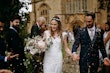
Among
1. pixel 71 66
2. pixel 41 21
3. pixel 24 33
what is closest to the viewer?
pixel 41 21

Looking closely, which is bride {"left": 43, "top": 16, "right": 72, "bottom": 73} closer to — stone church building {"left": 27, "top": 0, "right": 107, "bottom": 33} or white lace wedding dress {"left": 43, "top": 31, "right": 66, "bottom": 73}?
white lace wedding dress {"left": 43, "top": 31, "right": 66, "bottom": 73}

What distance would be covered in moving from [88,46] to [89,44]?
0.05 metres

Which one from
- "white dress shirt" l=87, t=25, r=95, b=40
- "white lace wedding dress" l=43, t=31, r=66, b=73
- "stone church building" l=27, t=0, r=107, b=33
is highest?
"white dress shirt" l=87, t=25, r=95, b=40

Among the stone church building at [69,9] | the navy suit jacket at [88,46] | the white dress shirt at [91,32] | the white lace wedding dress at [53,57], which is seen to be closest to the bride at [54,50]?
the white lace wedding dress at [53,57]

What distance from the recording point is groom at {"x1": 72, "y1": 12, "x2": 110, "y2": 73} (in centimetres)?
924

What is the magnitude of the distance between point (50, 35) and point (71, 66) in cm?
763

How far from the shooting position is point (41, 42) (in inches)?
370

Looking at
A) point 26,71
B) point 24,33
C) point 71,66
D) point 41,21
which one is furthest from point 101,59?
point 71,66

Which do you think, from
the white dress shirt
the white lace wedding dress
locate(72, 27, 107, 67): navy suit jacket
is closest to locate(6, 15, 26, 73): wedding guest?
the white lace wedding dress

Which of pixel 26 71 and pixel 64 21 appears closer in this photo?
pixel 26 71

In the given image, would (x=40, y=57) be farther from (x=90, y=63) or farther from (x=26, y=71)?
(x=26, y=71)

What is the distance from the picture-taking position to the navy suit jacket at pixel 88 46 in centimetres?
927

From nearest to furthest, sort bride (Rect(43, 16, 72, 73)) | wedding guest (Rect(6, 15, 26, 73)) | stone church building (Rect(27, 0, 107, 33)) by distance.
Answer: bride (Rect(43, 16, 72, 73)) → wedding guest (Rect(6, 15, 26, 73)) → stone church building (Rect(27, 0, 107, 33))

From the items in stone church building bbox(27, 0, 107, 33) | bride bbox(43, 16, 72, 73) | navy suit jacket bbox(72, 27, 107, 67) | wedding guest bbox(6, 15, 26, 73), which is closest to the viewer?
bride bbox(43, 16, 72, 73)
